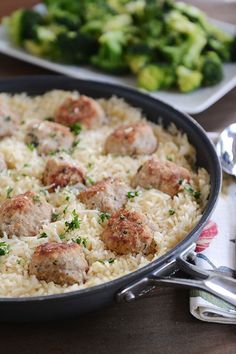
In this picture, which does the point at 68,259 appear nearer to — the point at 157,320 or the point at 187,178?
the point at 157,320

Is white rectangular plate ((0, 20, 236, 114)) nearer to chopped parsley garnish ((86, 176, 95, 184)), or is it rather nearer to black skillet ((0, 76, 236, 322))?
chopped parsley garnish ((86, 176, 95, 184))

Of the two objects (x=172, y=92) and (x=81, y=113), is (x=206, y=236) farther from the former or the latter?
(x=172, y=92)

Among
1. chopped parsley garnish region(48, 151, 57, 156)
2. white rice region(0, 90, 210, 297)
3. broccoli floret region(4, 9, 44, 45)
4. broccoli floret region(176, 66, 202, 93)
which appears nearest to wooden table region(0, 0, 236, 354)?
white rice region(0, 90, 210, 297)

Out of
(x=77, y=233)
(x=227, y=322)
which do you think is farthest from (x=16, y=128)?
(x=227, y=322)

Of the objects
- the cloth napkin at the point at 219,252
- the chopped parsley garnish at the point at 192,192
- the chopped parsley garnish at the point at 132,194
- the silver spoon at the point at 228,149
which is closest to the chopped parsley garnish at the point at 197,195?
the chopped parsley garnish at the point at 192,192

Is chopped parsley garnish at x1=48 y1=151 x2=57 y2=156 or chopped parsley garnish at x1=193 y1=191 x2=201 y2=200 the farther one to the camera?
chopped parsley garnish at x1=48 y1=151 x2=57 y2=156

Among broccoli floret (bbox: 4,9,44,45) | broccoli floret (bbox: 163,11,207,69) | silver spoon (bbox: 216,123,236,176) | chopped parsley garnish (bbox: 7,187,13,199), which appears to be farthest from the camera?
broccoli floret (bbox: 4,9,44,45)
